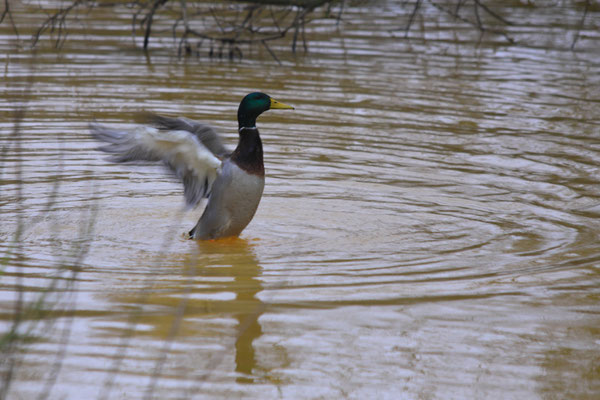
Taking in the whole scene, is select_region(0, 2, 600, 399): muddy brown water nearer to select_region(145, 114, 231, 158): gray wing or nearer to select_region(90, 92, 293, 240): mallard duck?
select_region(90, 92, 293, 240): mallard duck

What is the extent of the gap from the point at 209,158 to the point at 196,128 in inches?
Result: 9.0

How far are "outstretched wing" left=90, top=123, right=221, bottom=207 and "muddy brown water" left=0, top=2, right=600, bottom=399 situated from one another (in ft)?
0.59

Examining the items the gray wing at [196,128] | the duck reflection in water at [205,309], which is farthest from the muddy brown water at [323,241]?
the gray wing at [196,128]

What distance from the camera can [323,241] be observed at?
6.10 meters

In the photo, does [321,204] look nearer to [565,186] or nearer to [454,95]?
[565,186]

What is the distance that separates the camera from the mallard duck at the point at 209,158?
5.86m

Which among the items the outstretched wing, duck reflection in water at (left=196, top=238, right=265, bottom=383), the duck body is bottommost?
duck reflection in water at (left=196, top=238, right=265, bottom=383)

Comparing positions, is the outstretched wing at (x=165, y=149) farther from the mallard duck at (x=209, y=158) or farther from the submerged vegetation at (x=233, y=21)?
the submerged vegetation at (x=233, y=21)

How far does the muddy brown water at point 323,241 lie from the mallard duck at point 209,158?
18 centimetres

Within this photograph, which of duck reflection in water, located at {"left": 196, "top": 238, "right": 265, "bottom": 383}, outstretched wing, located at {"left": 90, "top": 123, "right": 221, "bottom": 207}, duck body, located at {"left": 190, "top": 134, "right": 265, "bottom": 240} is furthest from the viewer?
duck body, located at {"left": 190, "top": 134, "right": 265, "bottom": 240}

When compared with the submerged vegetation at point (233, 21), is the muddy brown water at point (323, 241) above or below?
below

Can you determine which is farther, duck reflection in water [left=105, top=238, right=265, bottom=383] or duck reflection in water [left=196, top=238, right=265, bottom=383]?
duck reflection in water [left=196, top=238, right=265, bottom=383]

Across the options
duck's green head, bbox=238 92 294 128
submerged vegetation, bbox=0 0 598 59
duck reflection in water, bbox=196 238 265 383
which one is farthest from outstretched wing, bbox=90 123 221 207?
submerged vegetation, bbox=0 0 598 59

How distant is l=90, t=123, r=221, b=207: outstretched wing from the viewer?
580cm
